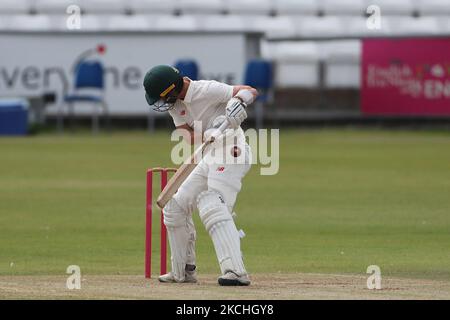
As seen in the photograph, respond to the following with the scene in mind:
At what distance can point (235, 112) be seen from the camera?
935 cm

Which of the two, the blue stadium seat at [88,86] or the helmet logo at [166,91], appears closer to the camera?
A: the helmet logo at [166,91]

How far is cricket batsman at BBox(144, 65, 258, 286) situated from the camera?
9.30 meters

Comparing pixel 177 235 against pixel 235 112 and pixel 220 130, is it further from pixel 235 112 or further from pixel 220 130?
pixel 235 112

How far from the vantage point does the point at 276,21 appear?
1235 inches

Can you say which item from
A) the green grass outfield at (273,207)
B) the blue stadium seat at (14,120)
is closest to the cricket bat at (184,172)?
the green grass outfield at (273,207)

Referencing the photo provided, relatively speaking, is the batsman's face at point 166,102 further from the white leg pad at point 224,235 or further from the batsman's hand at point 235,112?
the white leg pad at point 224,235

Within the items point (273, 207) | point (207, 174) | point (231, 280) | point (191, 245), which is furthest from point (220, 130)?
point (273, 207)

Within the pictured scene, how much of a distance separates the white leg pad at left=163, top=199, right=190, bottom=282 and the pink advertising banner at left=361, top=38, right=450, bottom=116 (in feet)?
63.2

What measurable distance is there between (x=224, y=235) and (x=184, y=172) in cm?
64

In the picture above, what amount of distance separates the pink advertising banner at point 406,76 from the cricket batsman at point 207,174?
19.1 meters

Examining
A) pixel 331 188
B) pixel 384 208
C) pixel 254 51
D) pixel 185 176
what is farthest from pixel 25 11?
pixel 185 176

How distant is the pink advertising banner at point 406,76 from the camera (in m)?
28.3
